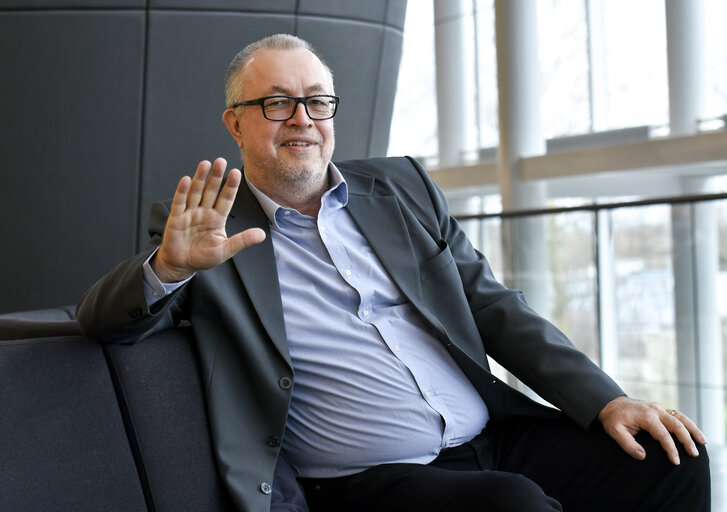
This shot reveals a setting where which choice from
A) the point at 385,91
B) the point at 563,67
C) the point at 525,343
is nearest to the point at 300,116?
the point at 525,343

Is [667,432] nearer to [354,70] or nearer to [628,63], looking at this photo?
[354,70]

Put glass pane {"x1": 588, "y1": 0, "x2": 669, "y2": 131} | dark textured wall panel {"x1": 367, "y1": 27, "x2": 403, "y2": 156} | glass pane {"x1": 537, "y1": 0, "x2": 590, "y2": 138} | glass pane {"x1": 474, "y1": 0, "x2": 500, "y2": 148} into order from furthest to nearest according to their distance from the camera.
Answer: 1. glass pane {"x1": 474, "y1": 0, "x2": 500, "y2": 148}
2. glass pane {"x1": 537, "y1": 0, "x2": 590, "y2": 138}
3. glass pane {"x1": 588, "y1": 0, "x2": 669, "y2": 131}
4. dark textured wall panel {"x1": 367, "y1": 27, "x2": 403, "y2": 156}

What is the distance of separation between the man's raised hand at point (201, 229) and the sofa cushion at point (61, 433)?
0.27 metres

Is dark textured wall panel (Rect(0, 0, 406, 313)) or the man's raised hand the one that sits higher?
dark textured wall panel (Rect(0, 0, 406, 313))

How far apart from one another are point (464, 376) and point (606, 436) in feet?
1.18

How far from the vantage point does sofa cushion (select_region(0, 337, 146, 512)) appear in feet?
5.00

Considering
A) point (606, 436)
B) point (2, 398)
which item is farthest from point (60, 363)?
point (606, 436)

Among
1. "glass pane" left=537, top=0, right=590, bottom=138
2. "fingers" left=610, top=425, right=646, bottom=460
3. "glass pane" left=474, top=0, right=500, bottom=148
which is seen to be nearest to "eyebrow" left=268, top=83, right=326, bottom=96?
"fingers" left=610, top=425, right=646, bottom=460

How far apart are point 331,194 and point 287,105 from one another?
250mm

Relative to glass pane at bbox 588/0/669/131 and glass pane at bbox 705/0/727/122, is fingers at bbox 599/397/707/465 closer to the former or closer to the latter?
glass pane at bbox 705/0/727/122

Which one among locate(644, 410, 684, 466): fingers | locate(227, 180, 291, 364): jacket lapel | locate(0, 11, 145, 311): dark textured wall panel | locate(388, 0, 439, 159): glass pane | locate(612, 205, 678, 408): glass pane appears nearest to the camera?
locate(644, 410, 684, 466): fingers

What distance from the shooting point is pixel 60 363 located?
166 centimetres

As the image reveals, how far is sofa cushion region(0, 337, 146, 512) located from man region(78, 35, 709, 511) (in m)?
0.11

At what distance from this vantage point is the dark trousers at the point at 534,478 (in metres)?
1.67
